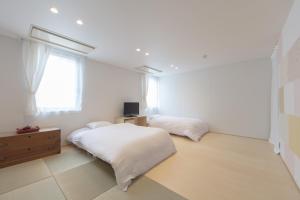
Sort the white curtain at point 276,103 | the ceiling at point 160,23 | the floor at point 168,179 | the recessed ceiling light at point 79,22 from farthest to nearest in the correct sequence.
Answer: the white curtain at point 276,103 < the recessed ceiling light at point 79,22 < the ceiling at point 160,23 < the floor at point 168,179

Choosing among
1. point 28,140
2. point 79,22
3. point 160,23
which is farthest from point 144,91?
point 28,140

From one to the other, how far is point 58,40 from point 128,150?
2849 millimetres

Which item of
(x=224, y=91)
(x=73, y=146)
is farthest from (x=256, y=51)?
(x=73, y=146)

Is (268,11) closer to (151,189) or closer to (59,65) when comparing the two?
(151,189)

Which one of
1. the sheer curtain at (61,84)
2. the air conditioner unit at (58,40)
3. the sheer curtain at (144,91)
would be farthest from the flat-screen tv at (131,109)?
the air conditioner unit at (58,40)

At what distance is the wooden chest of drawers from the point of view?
7.95 ft

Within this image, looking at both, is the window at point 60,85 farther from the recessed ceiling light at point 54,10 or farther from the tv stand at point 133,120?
the recessed ceiling light at point 54,10

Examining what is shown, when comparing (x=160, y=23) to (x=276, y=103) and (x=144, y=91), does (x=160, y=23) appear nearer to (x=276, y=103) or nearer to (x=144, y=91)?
(x=276, y=103)

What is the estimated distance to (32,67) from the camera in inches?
118

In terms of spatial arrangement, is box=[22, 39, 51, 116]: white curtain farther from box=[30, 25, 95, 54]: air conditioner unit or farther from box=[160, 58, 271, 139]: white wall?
box=[160, 58, 271, 139]: white wall

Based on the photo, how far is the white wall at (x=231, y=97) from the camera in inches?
162

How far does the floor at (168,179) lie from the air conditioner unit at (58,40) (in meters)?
2.58

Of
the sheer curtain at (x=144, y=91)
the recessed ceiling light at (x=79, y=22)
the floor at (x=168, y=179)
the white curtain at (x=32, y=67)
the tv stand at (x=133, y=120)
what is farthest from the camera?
the sheer curtain at (x=144, y=91)

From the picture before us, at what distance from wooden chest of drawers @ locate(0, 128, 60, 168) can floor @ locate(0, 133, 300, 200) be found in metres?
0.16
